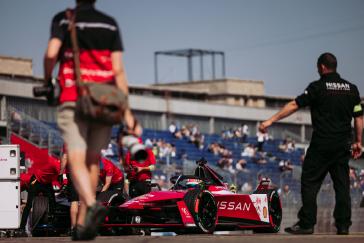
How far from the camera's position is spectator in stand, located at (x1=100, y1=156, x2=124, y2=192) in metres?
18.6

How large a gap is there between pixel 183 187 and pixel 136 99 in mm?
40667

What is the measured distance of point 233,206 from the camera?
58.9 ft

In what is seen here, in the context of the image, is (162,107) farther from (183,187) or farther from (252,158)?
(183,187)

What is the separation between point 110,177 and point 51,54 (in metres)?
9.30

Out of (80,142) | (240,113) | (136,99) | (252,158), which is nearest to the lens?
(80,142)

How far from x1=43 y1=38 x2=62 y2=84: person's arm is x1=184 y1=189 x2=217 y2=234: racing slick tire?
24.0ft

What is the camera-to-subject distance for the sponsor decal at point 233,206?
17.7m

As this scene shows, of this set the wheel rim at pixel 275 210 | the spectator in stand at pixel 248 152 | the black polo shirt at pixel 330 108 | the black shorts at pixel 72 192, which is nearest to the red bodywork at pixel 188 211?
the wheel rim at pixel 275 210

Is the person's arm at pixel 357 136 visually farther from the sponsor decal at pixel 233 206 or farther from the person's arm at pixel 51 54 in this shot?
the person's arm at pixel 51 54

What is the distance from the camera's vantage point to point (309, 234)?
13227 millimetres

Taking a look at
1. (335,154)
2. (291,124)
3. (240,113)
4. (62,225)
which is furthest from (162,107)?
(335,154)

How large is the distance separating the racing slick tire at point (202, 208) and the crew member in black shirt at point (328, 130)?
3259mm

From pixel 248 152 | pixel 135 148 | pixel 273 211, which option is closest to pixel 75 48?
pixel 135 148

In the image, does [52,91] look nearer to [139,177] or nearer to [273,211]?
[139,177]
